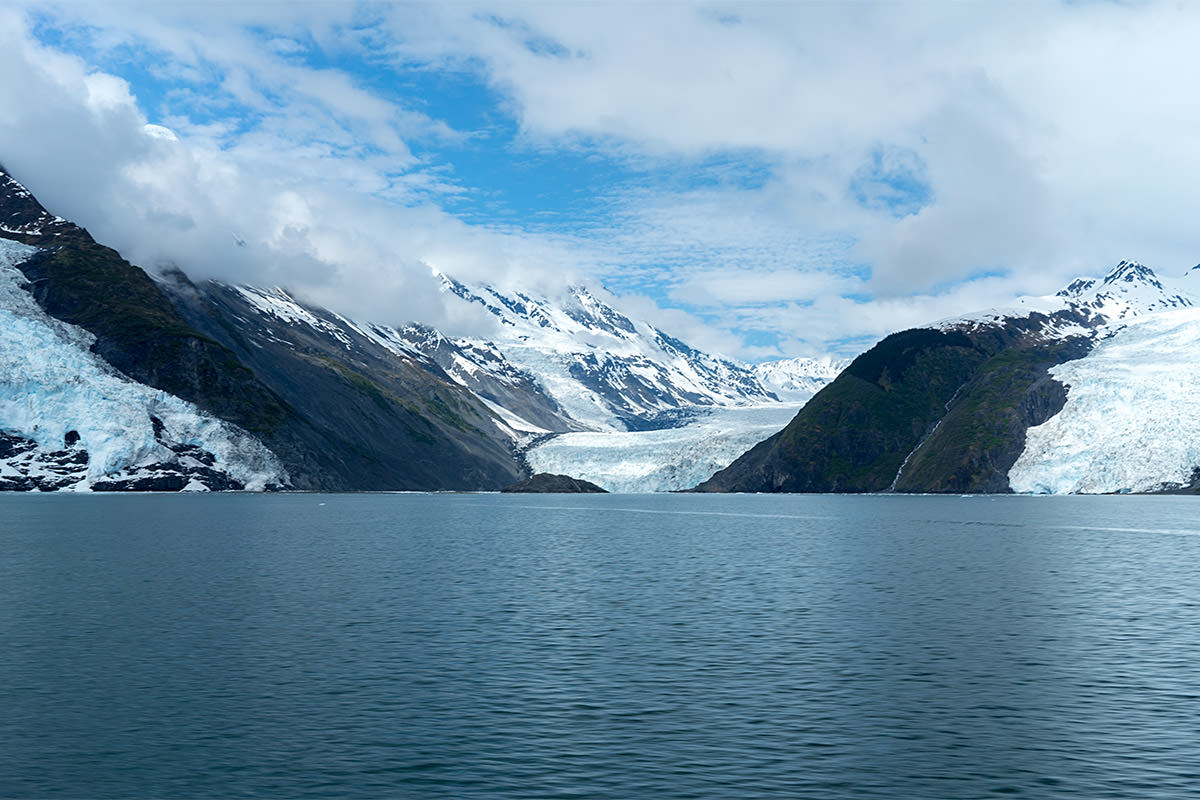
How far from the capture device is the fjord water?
21.7 m

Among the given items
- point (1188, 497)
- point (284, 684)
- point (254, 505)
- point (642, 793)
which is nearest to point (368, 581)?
point (284, 684)

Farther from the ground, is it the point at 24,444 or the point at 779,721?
the point at 24,444

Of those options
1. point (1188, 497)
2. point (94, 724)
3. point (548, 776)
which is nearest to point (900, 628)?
point (548, 776)

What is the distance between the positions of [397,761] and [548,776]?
3.59 meters

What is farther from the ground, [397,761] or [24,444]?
[24,444]

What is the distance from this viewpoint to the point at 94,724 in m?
25.5

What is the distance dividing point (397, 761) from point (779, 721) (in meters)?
9.82

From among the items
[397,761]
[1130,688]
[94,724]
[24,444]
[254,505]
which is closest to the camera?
[397,761]

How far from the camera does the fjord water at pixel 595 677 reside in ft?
71.1

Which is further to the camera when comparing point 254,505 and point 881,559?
point 254,505

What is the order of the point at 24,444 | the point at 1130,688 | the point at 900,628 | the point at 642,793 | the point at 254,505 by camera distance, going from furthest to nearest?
1. the point at 24,444
2. the point at 254,505
3. the point at 900,628
4. the point at 1130,688
5. the point at 642,793

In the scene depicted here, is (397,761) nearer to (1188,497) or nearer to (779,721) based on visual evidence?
(779,721)

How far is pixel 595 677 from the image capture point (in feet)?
103

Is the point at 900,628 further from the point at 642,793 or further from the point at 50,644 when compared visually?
the point at 50,644
